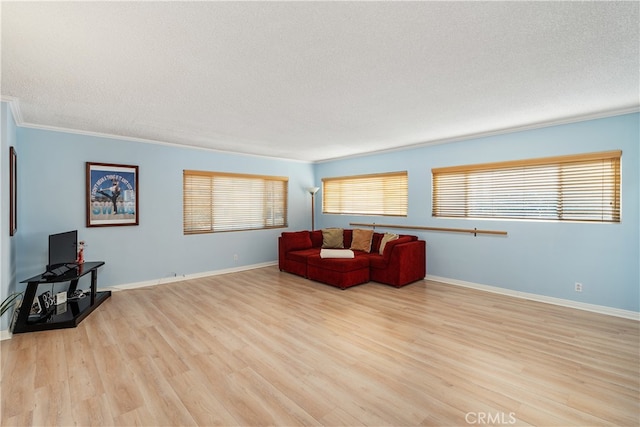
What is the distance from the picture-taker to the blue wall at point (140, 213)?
4012mm

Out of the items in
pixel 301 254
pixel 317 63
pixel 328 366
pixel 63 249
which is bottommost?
pixel 328 366

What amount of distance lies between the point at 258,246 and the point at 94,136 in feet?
11.0

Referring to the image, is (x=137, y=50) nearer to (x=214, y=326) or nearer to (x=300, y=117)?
(x=300, y=117)

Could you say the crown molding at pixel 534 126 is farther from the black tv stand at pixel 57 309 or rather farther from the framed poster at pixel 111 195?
the black tv stand at pixel 57 309

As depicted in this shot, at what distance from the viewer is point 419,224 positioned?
5.45 meters

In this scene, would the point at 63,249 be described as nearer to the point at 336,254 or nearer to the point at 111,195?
the point at 111,195

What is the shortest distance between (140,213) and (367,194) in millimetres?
4232

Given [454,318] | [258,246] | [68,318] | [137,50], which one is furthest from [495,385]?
[258,246]

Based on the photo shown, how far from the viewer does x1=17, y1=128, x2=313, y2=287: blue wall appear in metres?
4.01

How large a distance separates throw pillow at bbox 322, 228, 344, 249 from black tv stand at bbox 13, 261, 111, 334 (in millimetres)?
3773

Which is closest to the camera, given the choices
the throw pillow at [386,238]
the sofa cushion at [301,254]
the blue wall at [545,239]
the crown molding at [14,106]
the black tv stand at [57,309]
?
the crown molding at [14,106]

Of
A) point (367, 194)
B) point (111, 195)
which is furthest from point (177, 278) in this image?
point (367, 194)

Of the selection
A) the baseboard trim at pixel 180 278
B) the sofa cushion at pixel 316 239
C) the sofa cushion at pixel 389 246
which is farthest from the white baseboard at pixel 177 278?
the sofa cushion at pixel 389 246

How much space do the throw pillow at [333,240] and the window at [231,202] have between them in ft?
4.04
